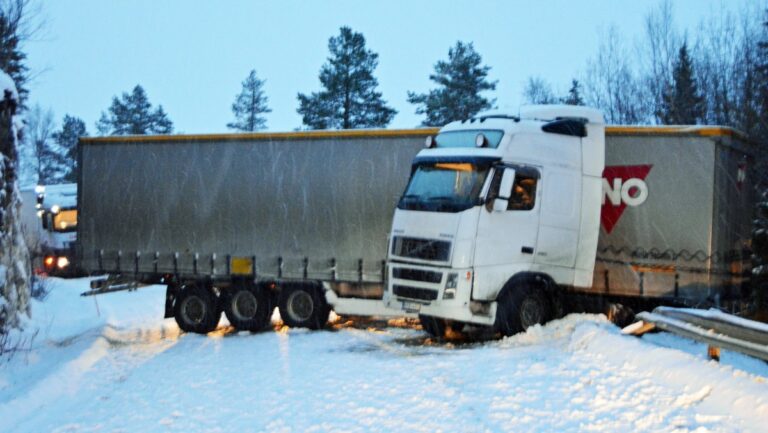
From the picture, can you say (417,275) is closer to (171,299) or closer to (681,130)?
(681,130)

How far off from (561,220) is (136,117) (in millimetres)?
65806

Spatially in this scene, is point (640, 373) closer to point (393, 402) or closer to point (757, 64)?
point (393, 402)

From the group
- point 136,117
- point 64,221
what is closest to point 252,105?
point 136,117

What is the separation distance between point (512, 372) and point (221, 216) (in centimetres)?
828

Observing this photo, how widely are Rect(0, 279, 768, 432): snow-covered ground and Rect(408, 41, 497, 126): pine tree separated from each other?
32138 millimetres

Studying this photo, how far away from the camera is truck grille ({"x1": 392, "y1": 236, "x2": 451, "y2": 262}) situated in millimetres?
12859

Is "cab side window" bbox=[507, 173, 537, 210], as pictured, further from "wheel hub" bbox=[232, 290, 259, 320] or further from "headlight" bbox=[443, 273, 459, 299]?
"wheel hub" bbox=[232, 290, 259, 320]

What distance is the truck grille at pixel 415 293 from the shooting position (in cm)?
1296

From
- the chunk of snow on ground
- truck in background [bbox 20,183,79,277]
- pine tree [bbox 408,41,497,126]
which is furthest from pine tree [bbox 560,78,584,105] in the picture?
the chunk of snow on ground

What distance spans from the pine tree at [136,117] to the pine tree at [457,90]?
35222 mm

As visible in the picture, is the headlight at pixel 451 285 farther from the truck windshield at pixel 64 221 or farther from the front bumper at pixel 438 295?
the truck windshield at pixel 64 221

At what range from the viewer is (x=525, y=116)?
45.1 feet

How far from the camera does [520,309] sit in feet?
43.4

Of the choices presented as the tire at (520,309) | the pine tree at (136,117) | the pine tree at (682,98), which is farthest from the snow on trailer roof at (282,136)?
the pine tree at (136,117)
